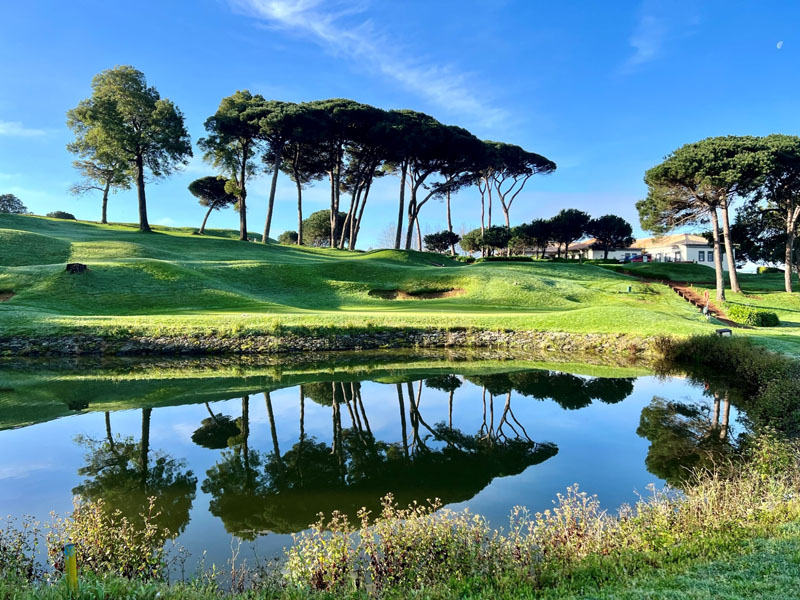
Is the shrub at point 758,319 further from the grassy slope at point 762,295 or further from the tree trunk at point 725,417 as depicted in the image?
the tree trunk at point 725,417

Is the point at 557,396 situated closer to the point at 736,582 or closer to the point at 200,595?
the point at 736,582

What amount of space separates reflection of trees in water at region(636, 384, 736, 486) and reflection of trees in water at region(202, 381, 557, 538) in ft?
6.64

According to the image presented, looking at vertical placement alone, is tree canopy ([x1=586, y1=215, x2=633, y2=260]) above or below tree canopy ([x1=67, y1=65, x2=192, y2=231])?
below

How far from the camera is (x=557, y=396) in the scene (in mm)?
13312

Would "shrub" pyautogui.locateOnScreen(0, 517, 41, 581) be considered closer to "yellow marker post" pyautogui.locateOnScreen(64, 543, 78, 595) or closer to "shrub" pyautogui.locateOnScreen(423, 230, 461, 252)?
"yellow marker post" pyautogui.locateOnScreen(64, 543, 78, 595)

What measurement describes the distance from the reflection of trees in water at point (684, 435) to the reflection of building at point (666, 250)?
2627 inches

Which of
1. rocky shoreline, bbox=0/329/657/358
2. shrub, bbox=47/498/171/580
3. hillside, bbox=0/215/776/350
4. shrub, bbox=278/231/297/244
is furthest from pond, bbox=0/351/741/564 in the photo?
shrub, bbox=278/231/297/244

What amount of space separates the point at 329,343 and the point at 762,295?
35.8 meters

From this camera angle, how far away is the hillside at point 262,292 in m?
21.6

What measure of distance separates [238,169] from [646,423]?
52.2 meters

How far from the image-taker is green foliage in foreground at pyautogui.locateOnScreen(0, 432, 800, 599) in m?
4.19

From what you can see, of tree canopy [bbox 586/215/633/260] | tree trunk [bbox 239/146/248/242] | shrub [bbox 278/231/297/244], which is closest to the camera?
tree trunk [bbox 239/146/248/242]

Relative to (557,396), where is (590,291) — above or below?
above

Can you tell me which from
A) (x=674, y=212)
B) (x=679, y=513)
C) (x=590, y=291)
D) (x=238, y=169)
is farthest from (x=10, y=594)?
(x=238, y=169)
